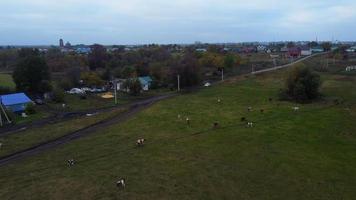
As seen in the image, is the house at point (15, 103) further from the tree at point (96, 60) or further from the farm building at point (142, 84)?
the tree at point (96, 60)

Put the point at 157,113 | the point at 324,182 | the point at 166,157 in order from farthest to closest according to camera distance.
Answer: the point at 157,113 < the point at 166,157 < the point at 324,182

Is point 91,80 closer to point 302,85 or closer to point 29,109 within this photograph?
point 29,109

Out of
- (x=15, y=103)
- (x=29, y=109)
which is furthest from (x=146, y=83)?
(x=29, y=109)

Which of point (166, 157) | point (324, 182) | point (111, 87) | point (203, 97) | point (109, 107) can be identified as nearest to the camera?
point (324, 182)

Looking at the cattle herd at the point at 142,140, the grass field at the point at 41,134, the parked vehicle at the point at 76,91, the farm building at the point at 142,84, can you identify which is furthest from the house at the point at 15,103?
the cattle herd at the point at 142,140

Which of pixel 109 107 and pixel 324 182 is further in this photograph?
pixel 109 107

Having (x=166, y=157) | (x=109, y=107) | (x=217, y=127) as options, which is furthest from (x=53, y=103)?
(x=166, y=157)

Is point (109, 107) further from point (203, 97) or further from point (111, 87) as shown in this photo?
point (111, 87)
